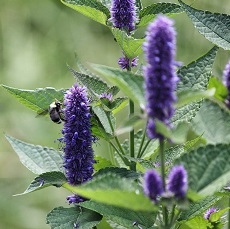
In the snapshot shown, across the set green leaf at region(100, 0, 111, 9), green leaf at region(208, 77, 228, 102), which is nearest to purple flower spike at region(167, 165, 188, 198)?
green leaf at region(208, 77, 228, 102)

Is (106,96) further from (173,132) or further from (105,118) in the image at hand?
(173,132)

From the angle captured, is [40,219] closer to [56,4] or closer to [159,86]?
[56,4]

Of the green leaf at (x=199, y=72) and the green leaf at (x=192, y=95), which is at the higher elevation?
the green leaf at (x=199, y=72)

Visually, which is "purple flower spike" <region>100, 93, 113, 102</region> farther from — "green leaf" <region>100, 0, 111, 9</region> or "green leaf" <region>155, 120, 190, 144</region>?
"green leaf" <region>155, 120, 190, 144</region>

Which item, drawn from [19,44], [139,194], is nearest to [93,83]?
[139,194]

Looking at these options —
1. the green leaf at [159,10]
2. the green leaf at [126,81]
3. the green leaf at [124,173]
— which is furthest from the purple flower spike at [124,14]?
the green leaf at [126,81]

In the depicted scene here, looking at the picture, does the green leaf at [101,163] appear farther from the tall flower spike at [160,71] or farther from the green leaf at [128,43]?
the tall flower spike at [160,71]

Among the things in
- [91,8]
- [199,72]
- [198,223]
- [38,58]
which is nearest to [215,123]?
[199,72]
